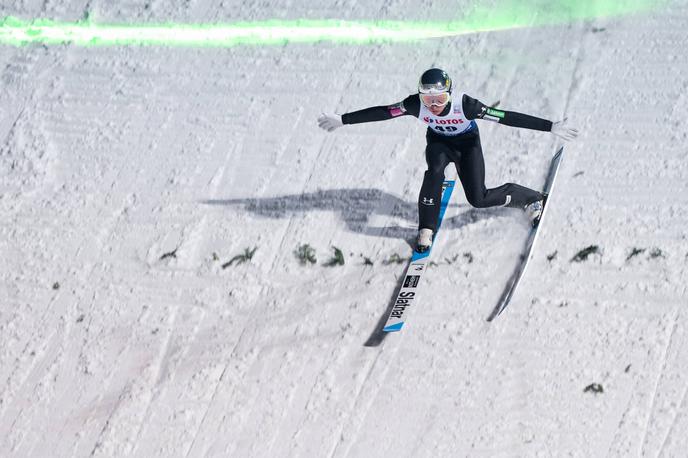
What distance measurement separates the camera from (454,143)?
718cm

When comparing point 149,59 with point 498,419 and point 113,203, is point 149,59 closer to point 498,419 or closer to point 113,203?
point 113,203

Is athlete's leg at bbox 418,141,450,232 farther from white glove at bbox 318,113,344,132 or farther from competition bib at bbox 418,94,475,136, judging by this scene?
white glove at bbox 318,113,344,132

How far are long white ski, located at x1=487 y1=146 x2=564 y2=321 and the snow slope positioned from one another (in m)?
0.08

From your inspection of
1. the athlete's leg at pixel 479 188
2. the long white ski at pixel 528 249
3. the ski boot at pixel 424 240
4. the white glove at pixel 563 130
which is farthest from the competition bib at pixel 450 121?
the long white ski at pixel 528 249

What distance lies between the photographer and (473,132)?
7.16m

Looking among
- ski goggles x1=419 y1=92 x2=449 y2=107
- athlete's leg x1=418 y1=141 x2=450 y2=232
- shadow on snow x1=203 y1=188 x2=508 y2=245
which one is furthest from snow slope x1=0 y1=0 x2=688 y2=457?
ski goggles x1=419 y1=92 x2=449 y2=107

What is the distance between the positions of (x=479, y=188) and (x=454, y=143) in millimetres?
401

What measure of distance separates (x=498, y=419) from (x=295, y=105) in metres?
3.79

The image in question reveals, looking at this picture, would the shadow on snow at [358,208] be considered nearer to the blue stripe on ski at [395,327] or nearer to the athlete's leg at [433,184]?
the athlete's leg at [433,184]

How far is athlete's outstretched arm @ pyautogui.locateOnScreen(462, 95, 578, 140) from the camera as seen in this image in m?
6.88

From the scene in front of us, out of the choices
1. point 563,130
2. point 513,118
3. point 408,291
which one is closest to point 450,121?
point 513,118

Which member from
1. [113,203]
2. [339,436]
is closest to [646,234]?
[339,436]

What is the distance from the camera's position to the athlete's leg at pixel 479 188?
23.4 ft

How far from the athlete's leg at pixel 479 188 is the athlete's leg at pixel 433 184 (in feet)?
0.52
